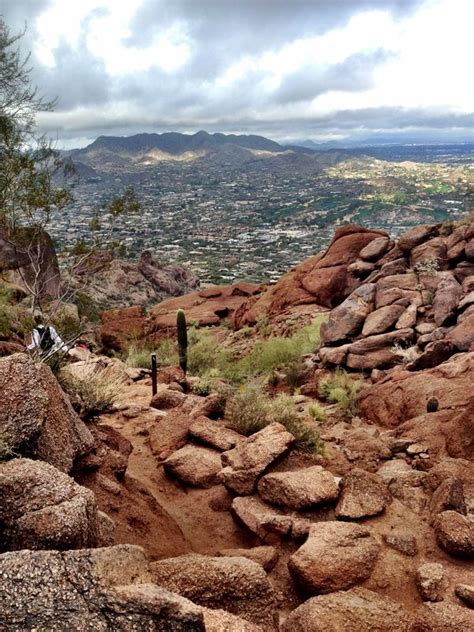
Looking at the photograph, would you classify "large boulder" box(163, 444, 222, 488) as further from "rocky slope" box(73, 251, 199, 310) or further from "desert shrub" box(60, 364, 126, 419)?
"rocky slope" box(73, 251, 199, 310)

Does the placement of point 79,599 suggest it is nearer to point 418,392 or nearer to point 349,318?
point 418,392

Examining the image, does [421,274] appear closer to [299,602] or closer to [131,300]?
[299,602]

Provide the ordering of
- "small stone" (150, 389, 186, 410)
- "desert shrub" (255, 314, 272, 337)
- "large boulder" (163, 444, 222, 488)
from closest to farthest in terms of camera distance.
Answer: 1. "large boulder" (163, 444, 222, 488)
2. "small stone" (150, 389, 186, 410)
3. "desert shrub" (255, 314, 272, 337)

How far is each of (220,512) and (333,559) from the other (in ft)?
7.49

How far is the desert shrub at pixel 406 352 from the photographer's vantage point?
15883 mm

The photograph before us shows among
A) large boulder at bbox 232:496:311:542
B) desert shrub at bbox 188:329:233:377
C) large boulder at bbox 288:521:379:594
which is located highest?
large boulder at bbox 288:521:379:594

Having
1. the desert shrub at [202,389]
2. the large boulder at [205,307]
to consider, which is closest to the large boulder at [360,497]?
the desert shrub at [202,389]

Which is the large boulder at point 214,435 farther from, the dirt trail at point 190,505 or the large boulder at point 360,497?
the large boulder at point 360,497

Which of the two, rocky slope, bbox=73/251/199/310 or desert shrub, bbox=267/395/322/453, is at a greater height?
desert shrub, bbox=267/395/322/453

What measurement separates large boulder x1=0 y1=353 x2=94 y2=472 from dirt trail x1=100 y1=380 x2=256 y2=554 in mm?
1490

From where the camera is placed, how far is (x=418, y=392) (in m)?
12.2

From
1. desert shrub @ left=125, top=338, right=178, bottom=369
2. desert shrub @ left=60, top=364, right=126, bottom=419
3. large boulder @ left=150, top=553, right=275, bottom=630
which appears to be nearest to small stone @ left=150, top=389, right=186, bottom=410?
desert shrub @ left=60, top=364, right=126, bottom=419

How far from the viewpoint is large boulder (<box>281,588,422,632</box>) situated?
15.0 ft

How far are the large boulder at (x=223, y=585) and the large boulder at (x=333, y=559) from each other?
2.63ft
